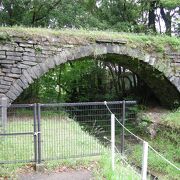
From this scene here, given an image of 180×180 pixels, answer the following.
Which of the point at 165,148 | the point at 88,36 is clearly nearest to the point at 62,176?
the point at 165,148

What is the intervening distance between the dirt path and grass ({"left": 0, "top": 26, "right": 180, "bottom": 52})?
4.16 metres

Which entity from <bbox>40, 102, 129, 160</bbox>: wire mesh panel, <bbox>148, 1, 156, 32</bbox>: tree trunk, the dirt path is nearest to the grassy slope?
<bbox>40, 102, 129, 160</bbox>: wire mesh panel

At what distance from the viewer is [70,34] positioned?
29.1ft

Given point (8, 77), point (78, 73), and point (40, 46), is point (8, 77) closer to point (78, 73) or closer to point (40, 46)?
point (40, 46)

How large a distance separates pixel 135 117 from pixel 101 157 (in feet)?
17.0

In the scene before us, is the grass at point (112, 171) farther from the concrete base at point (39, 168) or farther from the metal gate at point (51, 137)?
the concrete base at point (39, 168)

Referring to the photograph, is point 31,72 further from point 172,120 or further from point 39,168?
point 172,120

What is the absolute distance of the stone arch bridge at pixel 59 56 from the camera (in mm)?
8195

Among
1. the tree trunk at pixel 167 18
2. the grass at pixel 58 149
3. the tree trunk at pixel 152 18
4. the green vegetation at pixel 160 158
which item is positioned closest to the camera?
the grass at pixel 58 149

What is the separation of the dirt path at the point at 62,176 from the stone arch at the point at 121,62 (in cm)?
→ 371

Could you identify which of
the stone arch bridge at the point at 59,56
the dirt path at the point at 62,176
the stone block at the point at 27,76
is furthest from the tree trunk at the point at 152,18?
the dirt path at the point at 62,176

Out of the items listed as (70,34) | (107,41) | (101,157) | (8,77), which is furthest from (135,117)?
(101,157)

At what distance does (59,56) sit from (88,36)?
997mm

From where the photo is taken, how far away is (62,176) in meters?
4.91
